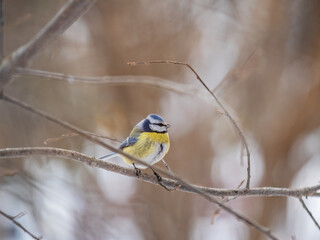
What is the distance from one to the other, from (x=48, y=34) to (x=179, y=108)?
2.19 m

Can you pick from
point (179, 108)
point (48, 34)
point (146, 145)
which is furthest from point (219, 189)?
point (179, 108)

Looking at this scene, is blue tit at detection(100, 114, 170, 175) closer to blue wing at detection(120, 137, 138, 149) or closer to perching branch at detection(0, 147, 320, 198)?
blue wing at detection(120, 137, 138, 149)

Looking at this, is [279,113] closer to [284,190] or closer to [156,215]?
[156,215]

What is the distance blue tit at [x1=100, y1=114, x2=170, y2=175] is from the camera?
1.82 meters

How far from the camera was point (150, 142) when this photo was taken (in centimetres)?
185

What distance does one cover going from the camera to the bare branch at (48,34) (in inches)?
35.5

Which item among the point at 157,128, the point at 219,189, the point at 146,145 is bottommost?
the point at 219,189

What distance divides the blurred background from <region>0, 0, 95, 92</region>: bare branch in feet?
4.84

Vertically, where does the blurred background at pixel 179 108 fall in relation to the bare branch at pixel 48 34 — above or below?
above

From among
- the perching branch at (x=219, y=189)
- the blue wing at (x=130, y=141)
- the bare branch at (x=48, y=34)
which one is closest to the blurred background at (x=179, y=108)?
the blue wing at (x=130, y=141)

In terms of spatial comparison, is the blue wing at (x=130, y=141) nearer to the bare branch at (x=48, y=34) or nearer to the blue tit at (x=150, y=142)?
the blue tit at (x=150, y=142)

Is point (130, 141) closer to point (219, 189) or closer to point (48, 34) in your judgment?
point (219, 189)

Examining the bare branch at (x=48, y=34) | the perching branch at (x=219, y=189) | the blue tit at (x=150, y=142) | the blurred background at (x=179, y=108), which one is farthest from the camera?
the blurred background at (x=179, y=108)

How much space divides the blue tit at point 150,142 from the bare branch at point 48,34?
97cm
